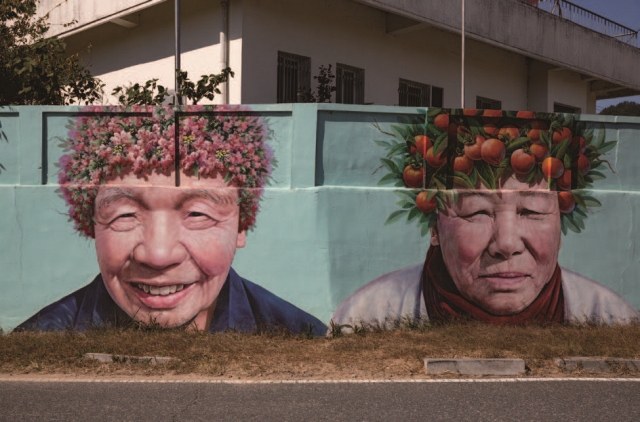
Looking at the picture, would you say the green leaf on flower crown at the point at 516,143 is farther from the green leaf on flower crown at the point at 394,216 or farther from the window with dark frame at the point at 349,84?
the window with dark frame at the point at 349,84

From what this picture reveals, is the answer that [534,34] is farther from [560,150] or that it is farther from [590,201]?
[590,201]

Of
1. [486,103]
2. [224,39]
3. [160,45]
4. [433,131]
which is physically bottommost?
[433,131]

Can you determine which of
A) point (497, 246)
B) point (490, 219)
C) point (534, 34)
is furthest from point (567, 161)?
point (534, 34)

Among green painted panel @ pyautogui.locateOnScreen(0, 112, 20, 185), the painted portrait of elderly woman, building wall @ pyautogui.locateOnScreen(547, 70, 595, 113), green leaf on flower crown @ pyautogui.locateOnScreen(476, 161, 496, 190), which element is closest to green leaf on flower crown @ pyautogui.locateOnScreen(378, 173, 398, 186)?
the painted portrait of elderly woman

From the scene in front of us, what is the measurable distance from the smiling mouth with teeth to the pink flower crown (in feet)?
3.10

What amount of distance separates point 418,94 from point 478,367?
8.96 m

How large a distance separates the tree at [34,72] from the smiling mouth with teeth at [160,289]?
360 cm

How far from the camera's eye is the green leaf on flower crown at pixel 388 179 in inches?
318

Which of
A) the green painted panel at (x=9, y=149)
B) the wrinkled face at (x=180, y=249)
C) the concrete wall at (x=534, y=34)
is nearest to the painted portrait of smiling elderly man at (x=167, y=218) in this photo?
the wrinkled face at (x=180, y=249)

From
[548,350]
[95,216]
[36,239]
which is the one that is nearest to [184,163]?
[95,216]

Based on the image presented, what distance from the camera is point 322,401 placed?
5.33 metres

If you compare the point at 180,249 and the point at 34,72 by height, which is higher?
the point at 34,72

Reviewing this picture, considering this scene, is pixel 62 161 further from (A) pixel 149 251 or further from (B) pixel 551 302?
(B) pixel 551 302

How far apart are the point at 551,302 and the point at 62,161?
6331mm
